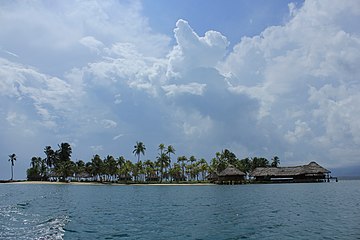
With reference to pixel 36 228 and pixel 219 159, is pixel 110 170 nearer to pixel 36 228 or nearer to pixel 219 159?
pixel 219 159

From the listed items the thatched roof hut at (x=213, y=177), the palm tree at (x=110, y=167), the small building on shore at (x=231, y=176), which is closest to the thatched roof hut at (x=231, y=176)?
the small building on shore at (x=231, y=176)

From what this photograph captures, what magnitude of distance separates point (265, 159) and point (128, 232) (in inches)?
5673

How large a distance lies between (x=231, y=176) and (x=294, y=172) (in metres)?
23.5

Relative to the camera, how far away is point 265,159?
158m

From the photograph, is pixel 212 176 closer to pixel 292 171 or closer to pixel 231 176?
pixel 231 176

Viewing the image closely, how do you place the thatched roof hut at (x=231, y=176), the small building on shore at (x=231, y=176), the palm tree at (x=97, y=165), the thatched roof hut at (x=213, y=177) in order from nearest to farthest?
the thatched roof hut at (x=231, y=176)
the small building on shore at (x=231, y=176)
the thatched roof hut at (x=213, y=177)
the palm tree at (x=97, y=165)

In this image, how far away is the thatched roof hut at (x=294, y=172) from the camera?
116688 millimetres

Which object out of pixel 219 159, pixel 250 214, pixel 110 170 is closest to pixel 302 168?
pixel 219 159

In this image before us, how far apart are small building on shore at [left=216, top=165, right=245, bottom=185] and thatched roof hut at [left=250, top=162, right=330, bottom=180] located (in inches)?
426

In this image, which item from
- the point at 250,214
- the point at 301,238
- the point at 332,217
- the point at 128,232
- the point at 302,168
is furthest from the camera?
the point at 302,168

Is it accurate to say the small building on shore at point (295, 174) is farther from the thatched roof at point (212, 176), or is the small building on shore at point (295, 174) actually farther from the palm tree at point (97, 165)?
the palm tree at point (97, 165)

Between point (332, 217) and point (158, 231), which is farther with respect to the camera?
point (332, 217)

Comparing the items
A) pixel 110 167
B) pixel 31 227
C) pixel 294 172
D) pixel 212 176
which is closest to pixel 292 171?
pixel 294 172

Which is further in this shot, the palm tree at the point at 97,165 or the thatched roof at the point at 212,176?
the palm tree at the point at 97,165
